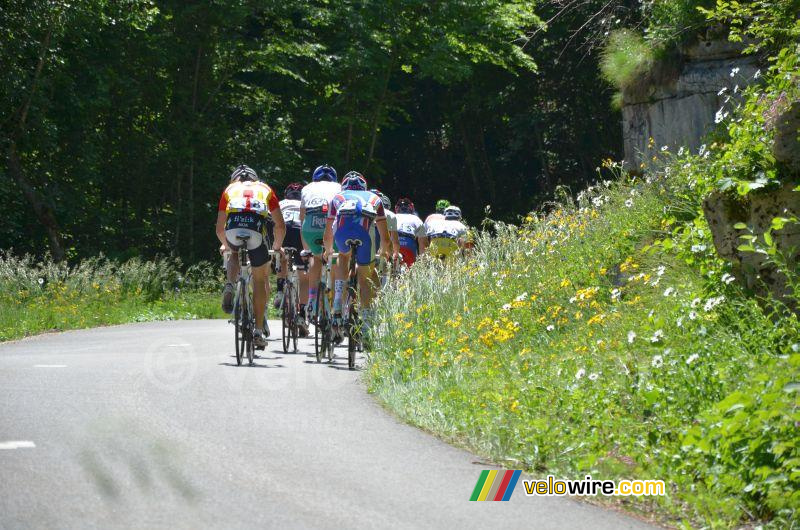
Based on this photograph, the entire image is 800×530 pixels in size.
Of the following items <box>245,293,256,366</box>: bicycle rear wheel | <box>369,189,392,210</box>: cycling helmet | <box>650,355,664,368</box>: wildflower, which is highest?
<box>369,189,392,210</box>: cycling helmet

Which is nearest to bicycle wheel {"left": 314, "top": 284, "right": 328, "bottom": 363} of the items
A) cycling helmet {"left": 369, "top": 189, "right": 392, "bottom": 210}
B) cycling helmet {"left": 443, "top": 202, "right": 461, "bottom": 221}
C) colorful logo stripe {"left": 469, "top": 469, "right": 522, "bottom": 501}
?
cycling helmet {"left": 369, "top": 189, "right": 392, "bottom": 210}

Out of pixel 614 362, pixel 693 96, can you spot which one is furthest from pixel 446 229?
pixel 614 362

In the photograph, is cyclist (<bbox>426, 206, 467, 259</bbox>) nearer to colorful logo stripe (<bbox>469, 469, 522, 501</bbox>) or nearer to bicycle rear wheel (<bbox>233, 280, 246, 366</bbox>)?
bicycle rear wheel (<bbox>233, 280, 246, 366</bbox>)

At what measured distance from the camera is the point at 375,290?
537 inches

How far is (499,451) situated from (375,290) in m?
6.00

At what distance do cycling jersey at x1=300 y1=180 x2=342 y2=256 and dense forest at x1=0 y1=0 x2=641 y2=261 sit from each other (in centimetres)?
1098

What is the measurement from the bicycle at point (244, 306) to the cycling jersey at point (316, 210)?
5.59ft

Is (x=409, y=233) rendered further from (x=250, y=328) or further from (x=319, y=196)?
(x=250, y=328)

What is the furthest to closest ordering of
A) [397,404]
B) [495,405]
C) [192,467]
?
[397,404]
[495,405]
[192,467]

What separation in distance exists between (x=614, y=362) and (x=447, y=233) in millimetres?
10929

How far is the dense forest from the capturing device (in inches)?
1073

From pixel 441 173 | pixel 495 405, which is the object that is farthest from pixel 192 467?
pixel 441 173

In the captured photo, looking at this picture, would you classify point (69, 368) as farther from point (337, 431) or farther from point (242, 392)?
point (337, 431)

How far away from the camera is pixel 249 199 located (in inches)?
501
